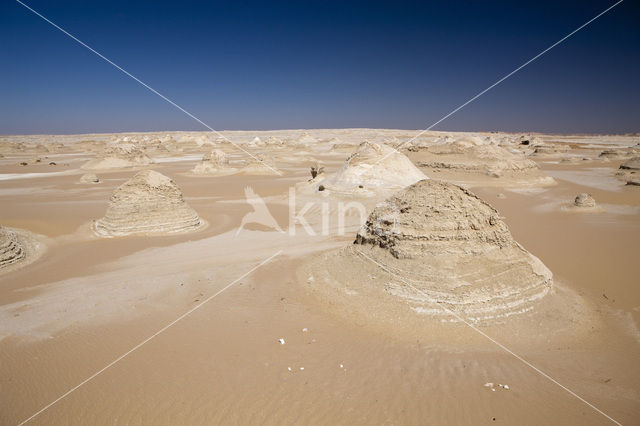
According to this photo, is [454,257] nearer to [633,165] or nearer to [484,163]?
[484,163]

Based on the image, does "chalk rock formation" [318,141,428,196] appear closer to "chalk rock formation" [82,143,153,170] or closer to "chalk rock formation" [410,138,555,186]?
"chalk rock formation" [410,138,555,186]

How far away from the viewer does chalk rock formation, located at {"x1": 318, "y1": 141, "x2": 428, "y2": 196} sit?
16297mm

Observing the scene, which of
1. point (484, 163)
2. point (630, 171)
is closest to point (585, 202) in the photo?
point (484, 163)

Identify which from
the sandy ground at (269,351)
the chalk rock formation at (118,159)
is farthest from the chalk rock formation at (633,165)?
the chalk rock formation at (118,159)

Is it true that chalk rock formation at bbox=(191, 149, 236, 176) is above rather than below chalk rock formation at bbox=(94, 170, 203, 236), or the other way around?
above

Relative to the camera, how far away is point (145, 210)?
10898mm

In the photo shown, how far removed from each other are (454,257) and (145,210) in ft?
31.5

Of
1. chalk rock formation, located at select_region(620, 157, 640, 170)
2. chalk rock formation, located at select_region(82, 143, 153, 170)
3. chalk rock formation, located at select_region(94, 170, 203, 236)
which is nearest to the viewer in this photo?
chalk rock formation, located at select_region(94, 170, 203, 236)

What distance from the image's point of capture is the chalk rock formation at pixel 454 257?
538 centimetres

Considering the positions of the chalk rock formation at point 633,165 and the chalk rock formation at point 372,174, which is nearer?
the chalk rock formation at point 372,174

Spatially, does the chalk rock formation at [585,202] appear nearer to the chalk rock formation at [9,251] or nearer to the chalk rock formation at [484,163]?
the chalk rock formation at [484,163]

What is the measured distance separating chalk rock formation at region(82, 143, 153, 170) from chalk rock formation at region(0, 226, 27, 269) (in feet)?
82.6

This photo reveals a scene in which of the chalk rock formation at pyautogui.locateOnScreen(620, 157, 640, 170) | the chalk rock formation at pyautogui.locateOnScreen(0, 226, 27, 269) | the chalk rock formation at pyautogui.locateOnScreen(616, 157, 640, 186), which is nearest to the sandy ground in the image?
the chalk rock formation at pyautogui.locateOnScreen(0, 226, 27, 269)

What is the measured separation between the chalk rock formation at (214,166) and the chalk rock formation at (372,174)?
1363cm
